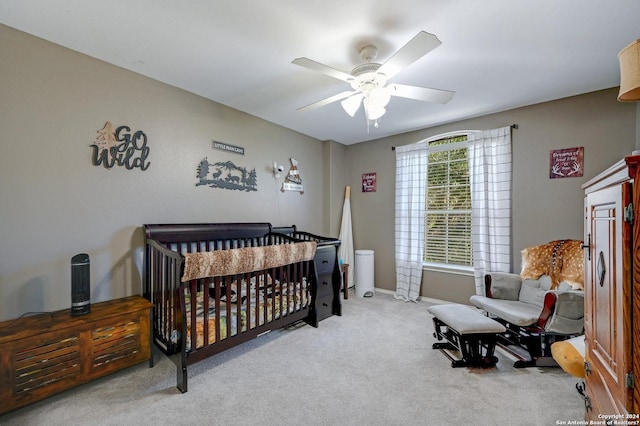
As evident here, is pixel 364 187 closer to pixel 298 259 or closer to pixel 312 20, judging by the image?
pixel 298 259

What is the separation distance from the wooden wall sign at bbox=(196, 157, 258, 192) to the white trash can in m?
1.87

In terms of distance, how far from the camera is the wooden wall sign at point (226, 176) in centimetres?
288

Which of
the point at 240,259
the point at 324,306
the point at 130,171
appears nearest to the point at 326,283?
the point at 324,306

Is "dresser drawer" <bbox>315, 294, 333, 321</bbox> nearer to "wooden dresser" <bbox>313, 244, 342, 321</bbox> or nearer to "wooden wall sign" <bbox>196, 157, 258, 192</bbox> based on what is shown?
"wooden dresser" <bbox>313, 244, 342, 321</bbox>

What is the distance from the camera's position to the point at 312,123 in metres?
3.65

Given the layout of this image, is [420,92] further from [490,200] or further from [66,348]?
[66,348]

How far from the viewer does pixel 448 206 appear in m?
3.72

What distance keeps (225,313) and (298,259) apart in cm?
84

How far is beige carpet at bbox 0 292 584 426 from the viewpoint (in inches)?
62.2

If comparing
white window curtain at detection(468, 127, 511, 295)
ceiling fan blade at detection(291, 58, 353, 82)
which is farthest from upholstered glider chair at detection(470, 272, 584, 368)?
ceiling fan blade at detection(291, 58, 353, 82)

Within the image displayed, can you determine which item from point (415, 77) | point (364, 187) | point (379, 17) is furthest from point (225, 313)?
point (364, 187)

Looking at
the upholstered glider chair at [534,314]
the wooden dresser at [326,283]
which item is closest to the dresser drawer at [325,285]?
the wooden dresser at [326,283]

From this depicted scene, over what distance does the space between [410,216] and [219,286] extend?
2.80m

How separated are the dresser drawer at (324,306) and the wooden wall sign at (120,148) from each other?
2182 mm
